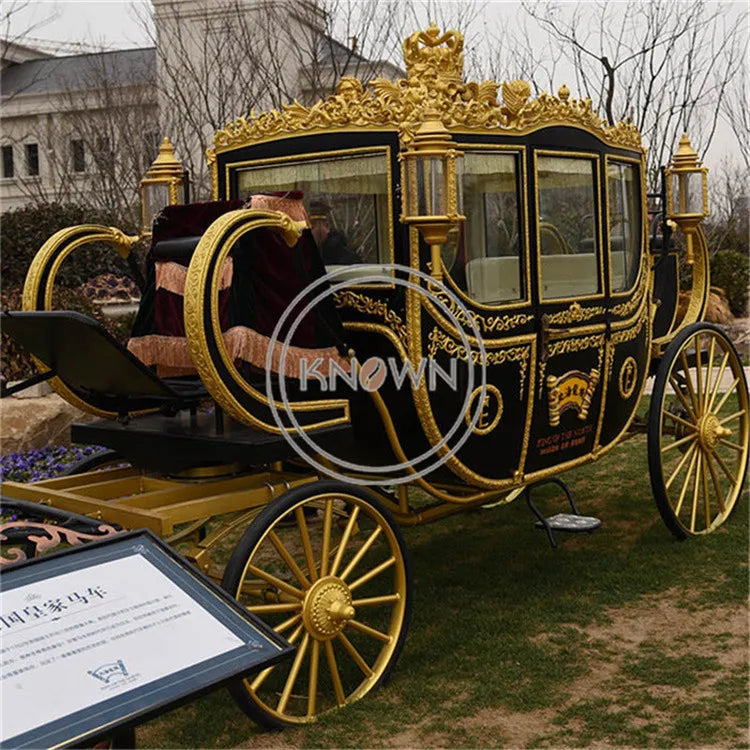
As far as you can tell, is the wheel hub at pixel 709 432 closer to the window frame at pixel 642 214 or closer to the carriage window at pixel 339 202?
the window frame at pixel 642 214

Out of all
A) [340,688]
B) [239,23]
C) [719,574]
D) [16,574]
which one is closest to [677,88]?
[239,23]

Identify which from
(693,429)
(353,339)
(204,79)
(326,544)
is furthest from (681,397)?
(204,79)

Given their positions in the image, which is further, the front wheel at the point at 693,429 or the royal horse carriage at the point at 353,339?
the front wheel at the point at 693,429

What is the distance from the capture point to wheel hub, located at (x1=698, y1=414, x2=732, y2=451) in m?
5.74

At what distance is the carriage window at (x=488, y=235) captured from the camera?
425cm

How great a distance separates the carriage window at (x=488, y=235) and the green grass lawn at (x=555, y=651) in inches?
56.8

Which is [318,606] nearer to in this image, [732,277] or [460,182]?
[460,182]

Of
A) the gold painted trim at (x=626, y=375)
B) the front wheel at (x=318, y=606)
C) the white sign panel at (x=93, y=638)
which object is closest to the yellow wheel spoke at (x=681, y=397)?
the gold painted trim at (x=626, y=375)

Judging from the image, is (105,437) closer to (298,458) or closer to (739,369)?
(298,458)

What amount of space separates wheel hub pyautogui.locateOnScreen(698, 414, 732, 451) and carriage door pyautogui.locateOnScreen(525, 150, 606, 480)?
966mm

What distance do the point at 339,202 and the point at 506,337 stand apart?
89 cm

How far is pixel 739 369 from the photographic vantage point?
5887 mm

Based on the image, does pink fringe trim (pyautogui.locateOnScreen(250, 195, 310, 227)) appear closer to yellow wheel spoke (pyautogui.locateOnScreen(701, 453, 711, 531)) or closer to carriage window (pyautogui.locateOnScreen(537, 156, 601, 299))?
carriage window (pyautogui.locateOnScreen(537, 156, 601, 299))

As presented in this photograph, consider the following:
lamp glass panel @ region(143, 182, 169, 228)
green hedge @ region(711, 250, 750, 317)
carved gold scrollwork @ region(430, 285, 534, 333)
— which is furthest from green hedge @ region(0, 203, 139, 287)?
green hedge @ region(711, 250, 750, 317)
